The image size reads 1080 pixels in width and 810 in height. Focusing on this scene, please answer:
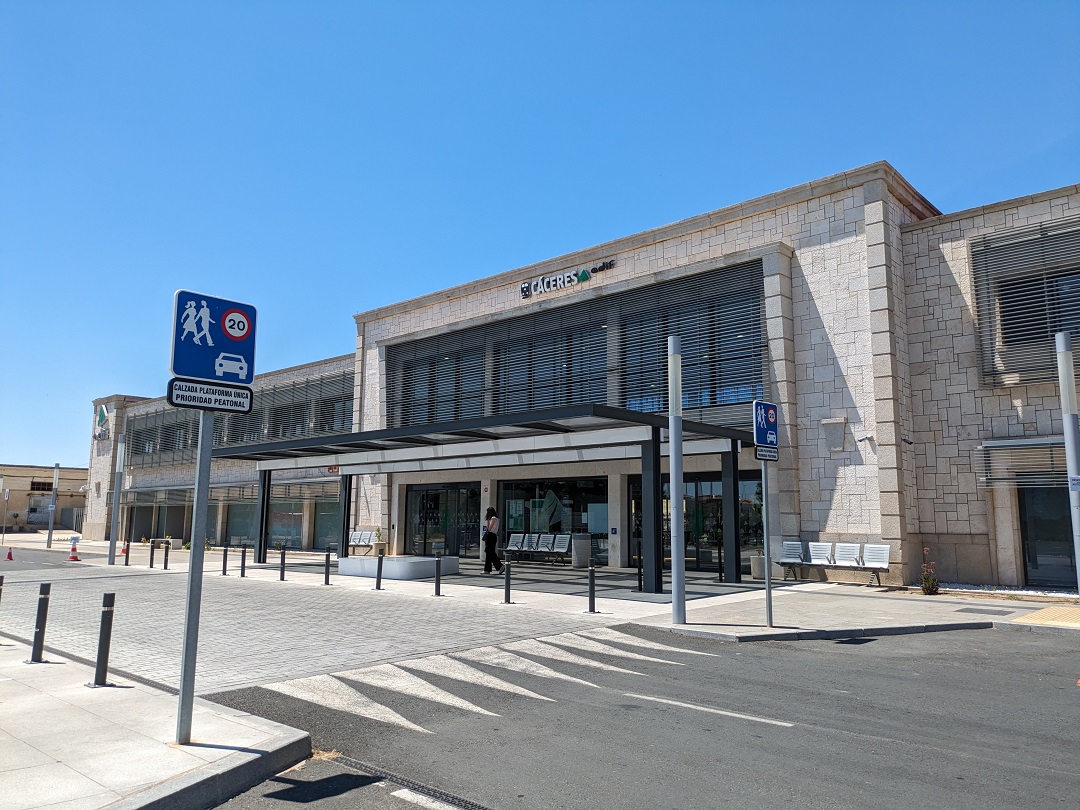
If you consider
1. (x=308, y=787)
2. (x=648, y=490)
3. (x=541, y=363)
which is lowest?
(x=308, y=787)

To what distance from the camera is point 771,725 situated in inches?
243

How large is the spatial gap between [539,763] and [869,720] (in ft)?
9.74

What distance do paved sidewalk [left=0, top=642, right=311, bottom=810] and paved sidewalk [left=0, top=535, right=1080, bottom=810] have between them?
0.01m

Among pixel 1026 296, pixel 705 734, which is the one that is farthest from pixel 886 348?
pixel 705 734

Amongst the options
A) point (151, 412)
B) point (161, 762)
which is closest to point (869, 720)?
point (161, 762)

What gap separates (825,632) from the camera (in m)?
10.8

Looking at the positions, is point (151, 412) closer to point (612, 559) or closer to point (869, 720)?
point (612, 559)

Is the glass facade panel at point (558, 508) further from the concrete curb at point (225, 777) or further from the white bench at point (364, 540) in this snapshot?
the concrete curb at point (225, 777)

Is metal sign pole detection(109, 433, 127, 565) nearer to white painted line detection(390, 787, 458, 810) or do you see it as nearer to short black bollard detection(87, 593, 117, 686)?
short black bollard detection(87, 593, 117, 686)

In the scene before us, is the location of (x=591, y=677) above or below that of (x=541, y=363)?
below

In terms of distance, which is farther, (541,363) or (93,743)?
(541,363)

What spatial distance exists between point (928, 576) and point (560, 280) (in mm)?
14488

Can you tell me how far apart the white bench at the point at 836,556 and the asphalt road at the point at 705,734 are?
8.38m

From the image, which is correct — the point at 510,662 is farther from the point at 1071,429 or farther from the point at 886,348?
the point at 886,348
